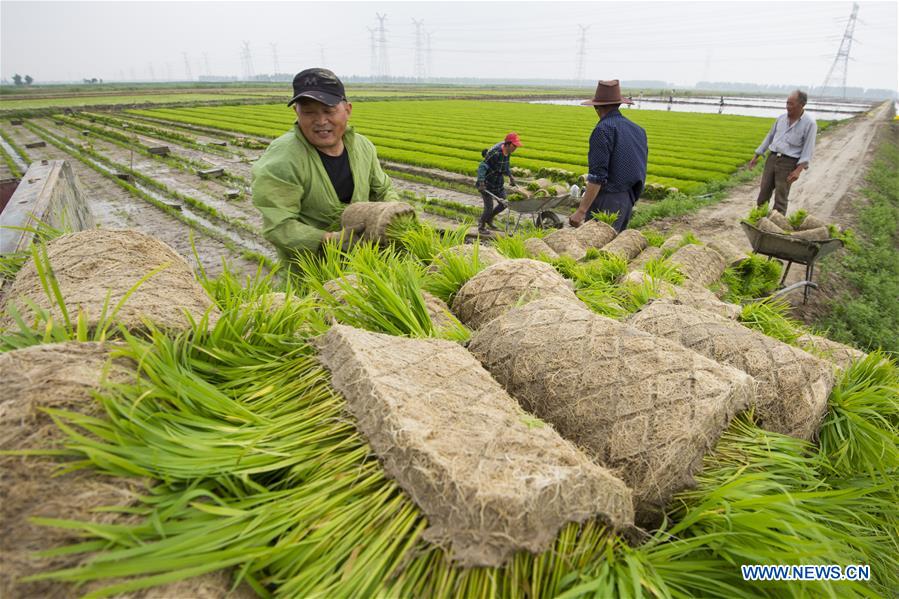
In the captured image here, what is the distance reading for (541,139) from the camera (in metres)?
24.3

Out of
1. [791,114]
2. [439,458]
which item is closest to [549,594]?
[439,458]

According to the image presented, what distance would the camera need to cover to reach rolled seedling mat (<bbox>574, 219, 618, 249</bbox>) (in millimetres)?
5312

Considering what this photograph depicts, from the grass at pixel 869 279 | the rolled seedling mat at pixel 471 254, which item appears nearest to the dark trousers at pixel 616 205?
the grass at pixel 869 279

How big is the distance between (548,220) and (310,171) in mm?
6564

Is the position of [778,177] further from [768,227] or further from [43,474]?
[43,474]

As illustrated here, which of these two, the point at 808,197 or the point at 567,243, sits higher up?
the point at 567,243

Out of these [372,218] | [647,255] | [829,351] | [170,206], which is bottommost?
[170,206]

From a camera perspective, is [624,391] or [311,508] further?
[624,391]

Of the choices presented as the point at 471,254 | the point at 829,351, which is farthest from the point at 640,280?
the point at 471,254

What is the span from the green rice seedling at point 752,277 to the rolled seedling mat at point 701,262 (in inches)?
6.7

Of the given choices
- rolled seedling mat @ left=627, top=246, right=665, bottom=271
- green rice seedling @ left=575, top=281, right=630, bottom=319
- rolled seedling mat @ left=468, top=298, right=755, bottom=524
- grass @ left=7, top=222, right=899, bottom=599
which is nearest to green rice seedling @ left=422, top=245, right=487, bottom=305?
green rice seedling @ left=575, top=281, right=630, bottom=319

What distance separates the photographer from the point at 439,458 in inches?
41.4

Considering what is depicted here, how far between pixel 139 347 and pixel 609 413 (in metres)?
1.42

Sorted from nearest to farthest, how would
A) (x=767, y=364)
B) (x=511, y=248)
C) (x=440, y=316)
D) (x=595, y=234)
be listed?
(x=767, y=364) < (x=440, y=316) < (x=511, y=248) < (x=595, y=234)
